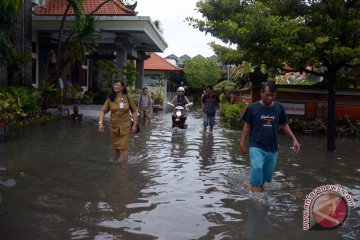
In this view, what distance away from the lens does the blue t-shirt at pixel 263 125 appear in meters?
5.87

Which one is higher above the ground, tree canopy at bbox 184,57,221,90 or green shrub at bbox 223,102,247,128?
tree canopy at bbox 184,57,221,90

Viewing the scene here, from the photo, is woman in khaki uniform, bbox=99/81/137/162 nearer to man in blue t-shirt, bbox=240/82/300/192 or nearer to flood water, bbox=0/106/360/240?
flood water, bbox=0/106/360/240

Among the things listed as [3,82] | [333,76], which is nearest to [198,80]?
[3,82]

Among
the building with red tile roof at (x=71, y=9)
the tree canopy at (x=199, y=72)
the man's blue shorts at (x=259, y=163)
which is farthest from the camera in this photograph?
the tree canopy at (x=199, y=72)

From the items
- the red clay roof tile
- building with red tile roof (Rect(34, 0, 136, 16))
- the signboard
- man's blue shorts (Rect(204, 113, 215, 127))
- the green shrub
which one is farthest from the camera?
the red clay roof tile

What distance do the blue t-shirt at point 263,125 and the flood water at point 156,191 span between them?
82cm

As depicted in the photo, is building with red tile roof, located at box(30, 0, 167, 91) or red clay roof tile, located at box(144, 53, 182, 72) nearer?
building with red tile roof, located at box(30, 0, 167, 91)

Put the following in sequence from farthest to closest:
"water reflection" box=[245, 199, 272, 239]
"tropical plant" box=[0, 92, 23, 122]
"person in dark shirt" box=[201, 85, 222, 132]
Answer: "person in dark shirt" box=[201, 85, 222, 132], "tropical plant" box=[0, 92, 23, 122], "water reflection" box=[245, 199, 272, 239]

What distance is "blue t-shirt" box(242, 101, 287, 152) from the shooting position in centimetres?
587

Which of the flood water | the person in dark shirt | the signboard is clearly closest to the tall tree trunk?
the flood water

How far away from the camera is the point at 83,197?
605 centimetres

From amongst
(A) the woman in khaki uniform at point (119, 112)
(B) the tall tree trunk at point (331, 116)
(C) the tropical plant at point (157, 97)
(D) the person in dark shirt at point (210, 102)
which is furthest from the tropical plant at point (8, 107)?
(C) the tropical plant at point (157, 97)

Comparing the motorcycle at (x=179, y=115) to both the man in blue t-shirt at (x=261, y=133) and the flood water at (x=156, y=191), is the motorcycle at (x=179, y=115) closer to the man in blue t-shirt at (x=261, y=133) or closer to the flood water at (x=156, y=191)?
the flood water at (x=156, y=191)

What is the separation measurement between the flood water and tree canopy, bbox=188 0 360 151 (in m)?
2.35
